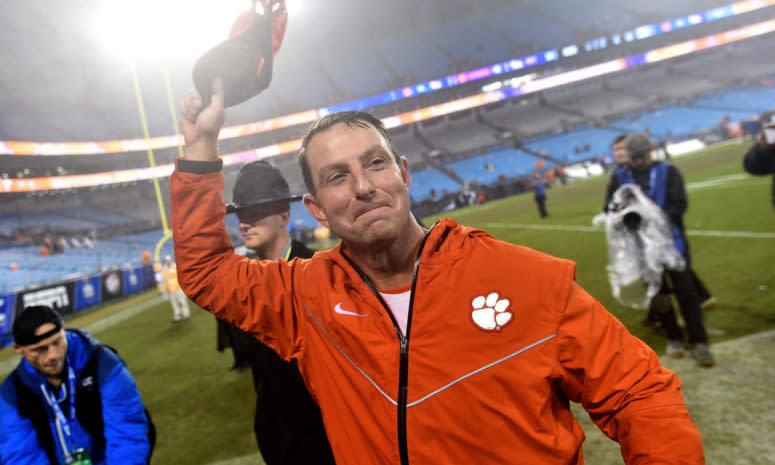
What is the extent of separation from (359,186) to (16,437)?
310 cm

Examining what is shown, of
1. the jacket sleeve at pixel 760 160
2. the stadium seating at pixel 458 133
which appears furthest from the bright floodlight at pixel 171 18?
the stadium seating at pixel 458 133

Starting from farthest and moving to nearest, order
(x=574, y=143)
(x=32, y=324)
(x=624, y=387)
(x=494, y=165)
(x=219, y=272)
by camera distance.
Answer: (x=574, y=143) → (x=494, y=165) → (x=32, y=324) → (x=219, y=272) → (x=624, y=387)

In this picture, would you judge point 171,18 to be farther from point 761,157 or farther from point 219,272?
point 761,157

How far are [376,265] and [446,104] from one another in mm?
44904

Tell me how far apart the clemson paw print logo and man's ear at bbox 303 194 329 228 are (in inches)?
23.9

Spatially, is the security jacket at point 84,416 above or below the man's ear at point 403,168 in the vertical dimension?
below

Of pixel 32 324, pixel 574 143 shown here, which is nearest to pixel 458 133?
pixel 574 143

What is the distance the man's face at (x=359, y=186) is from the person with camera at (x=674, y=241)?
372 centimetres

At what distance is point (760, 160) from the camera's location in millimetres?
3707

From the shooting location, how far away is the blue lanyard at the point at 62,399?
9.25 ft

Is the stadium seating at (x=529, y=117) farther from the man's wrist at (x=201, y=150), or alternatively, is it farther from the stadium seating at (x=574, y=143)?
the man's wrist at (x=201, y=150)

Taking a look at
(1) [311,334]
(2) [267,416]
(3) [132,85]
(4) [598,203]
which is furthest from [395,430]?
(3) [132,85]

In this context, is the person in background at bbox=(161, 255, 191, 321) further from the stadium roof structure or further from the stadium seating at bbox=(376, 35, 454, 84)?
the stadium seating at bbox=(376, 35, 454, 84)

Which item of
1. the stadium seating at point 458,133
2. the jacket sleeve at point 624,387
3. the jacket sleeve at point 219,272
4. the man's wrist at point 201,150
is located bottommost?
the jacket sleeve at point 624,387
